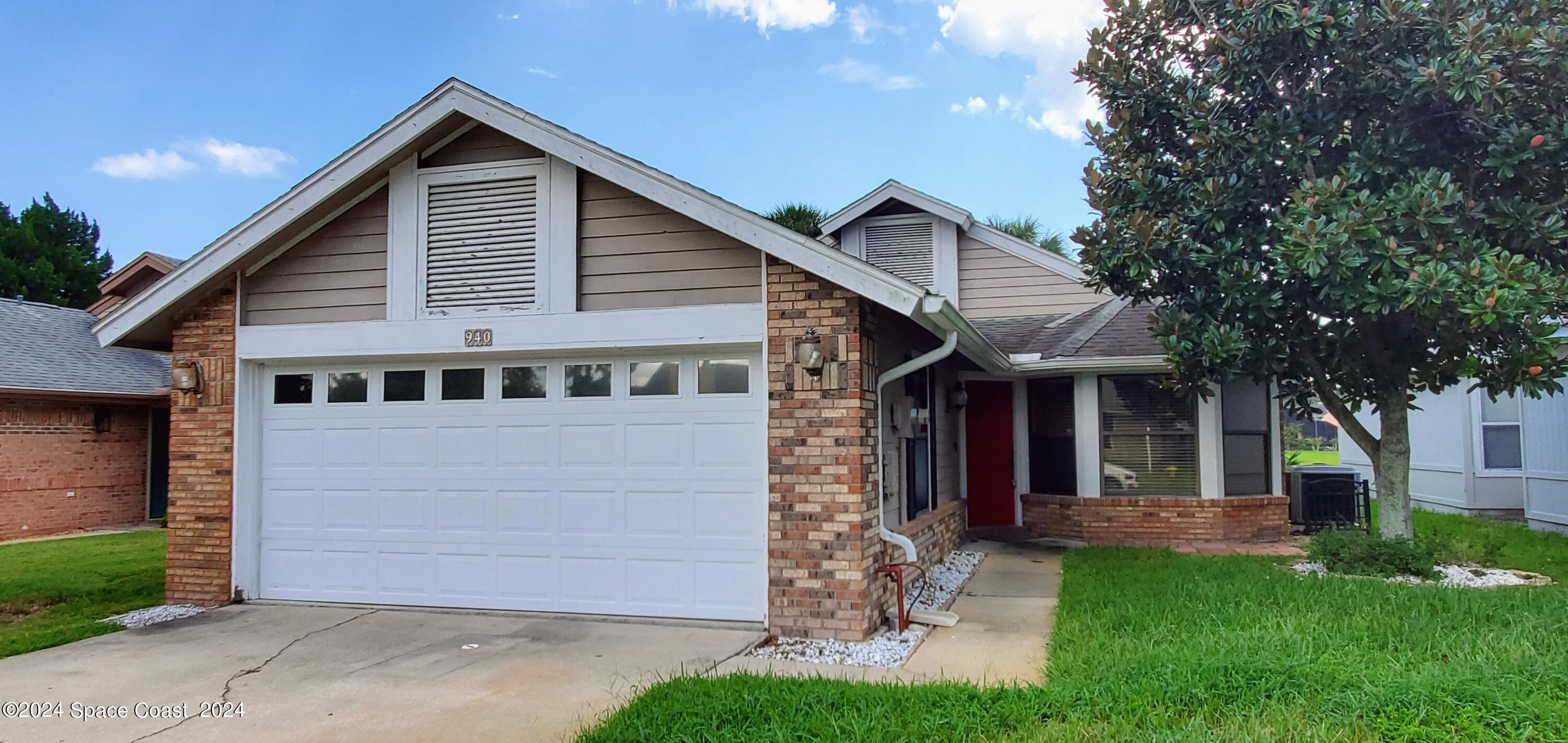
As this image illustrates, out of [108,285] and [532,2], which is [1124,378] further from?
[108,285]

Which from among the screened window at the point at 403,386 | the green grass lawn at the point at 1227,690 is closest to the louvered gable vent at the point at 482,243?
the screened window at the point at 403,386

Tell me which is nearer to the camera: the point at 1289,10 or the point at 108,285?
the point at 1289,10

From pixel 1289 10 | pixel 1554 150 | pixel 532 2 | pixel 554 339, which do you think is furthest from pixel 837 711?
pixel 532 2

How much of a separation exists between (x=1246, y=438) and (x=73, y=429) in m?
16.8

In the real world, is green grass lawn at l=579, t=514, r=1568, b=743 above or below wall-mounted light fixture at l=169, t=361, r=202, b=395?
below

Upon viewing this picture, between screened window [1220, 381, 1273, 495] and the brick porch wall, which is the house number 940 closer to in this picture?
the brick porch wall

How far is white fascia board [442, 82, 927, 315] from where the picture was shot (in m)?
5.81

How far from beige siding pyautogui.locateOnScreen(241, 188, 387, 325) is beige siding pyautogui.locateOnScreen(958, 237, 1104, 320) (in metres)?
9.15

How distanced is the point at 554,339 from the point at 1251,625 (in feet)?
17.1

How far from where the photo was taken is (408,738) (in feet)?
14.0

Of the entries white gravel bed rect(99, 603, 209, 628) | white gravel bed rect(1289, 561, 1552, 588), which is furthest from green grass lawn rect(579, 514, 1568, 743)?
white gravel bed rect(99, 603, 209, 628)

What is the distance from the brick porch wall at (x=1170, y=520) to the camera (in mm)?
10445

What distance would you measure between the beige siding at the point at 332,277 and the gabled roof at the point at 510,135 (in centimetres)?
24

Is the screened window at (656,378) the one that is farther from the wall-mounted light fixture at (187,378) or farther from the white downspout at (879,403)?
the wall-mounted light fixture at (187,378)
